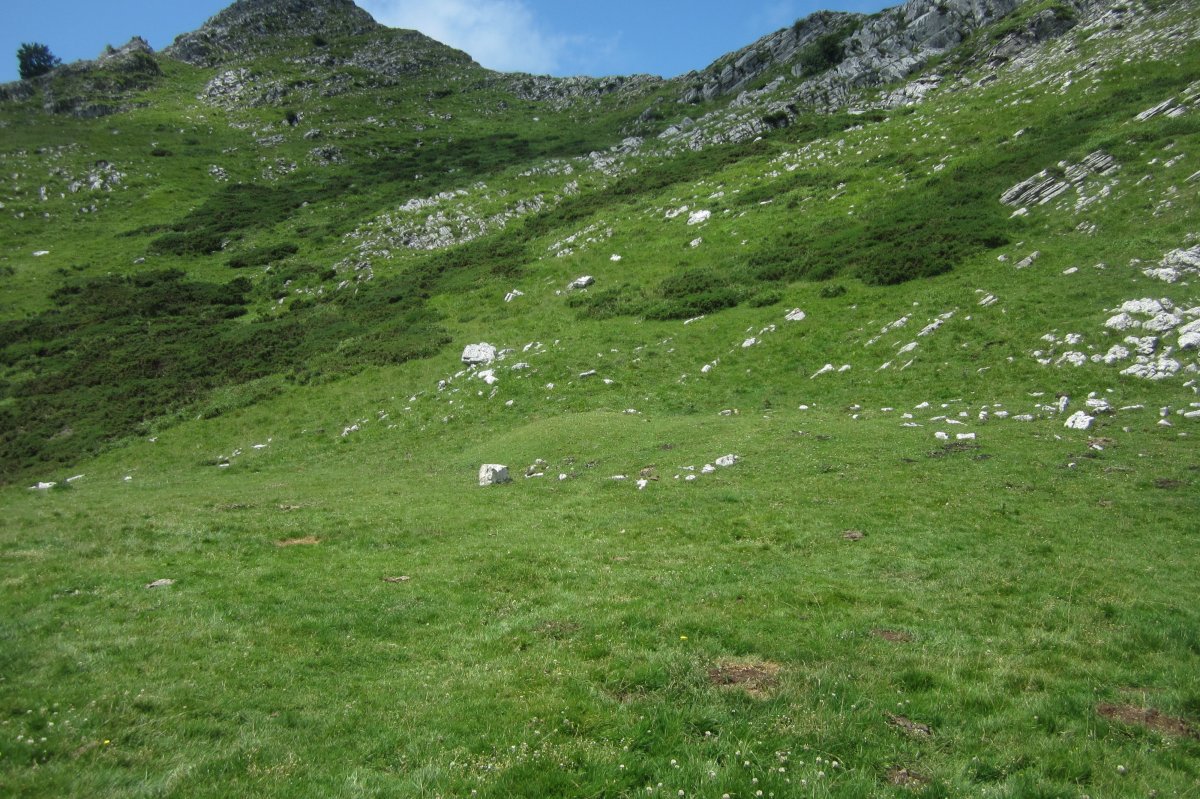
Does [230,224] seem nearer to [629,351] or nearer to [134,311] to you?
[134,311]

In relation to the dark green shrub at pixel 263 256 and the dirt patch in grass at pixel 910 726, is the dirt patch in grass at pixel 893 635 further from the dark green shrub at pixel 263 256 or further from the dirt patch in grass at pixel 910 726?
the dark green shrub at pixel 263 256

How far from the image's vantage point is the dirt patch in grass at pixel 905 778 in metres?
7.49

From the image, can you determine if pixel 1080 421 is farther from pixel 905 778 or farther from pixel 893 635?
pixel 905 778

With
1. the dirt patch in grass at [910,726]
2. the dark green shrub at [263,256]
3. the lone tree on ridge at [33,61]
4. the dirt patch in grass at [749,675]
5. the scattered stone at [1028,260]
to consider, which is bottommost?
the dirt patch in grass at [910,726]

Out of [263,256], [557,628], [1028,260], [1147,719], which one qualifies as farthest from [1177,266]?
[263,256]

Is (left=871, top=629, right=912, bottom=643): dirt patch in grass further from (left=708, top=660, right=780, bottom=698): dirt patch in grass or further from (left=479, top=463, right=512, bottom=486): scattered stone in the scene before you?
(left=479, top=463, right=512, bottom=486): scattered stone

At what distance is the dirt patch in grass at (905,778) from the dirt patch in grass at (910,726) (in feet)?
2.94

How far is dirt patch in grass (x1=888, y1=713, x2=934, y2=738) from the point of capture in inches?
338

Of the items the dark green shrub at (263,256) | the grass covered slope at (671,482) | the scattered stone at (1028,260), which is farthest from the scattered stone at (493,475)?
the dark green shrub at (263,256)

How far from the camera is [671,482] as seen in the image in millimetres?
24625

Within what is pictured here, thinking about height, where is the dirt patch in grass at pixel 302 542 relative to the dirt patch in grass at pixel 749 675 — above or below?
above

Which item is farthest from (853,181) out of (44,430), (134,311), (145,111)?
(145,111)

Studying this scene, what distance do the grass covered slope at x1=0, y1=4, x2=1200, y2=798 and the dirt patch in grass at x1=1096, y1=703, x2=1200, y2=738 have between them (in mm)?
74

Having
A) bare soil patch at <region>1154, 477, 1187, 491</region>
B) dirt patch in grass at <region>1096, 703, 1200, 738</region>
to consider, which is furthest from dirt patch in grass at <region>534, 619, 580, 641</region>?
bare soil patch at <region>1154, 477, 1187, 491</region>
